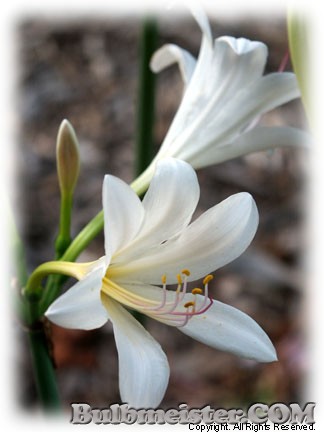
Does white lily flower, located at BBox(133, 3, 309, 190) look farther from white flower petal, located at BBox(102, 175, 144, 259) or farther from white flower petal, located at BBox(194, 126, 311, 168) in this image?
white flower petal, located at BBox(102, 175, 144, 259)

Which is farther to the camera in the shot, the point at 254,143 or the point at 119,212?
the point at 254,143

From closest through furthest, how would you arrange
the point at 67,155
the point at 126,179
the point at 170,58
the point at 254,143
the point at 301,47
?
the point at 301,47 → the point at 67,155 → the point at 254,143 → the point at 170,58 → the point at 126,179

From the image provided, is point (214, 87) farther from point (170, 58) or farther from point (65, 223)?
point (65, 223)

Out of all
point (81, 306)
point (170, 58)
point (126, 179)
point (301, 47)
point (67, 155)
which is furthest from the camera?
point (126, 179)

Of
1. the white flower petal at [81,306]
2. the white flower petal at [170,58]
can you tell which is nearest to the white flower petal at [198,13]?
the white flower petal at [170,58]

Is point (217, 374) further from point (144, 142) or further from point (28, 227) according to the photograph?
point (144, 142)

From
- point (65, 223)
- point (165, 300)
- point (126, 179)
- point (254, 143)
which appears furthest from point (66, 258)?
point (126, 179)

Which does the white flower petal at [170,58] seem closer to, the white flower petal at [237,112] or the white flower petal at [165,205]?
the white flower petal at [237,112]
